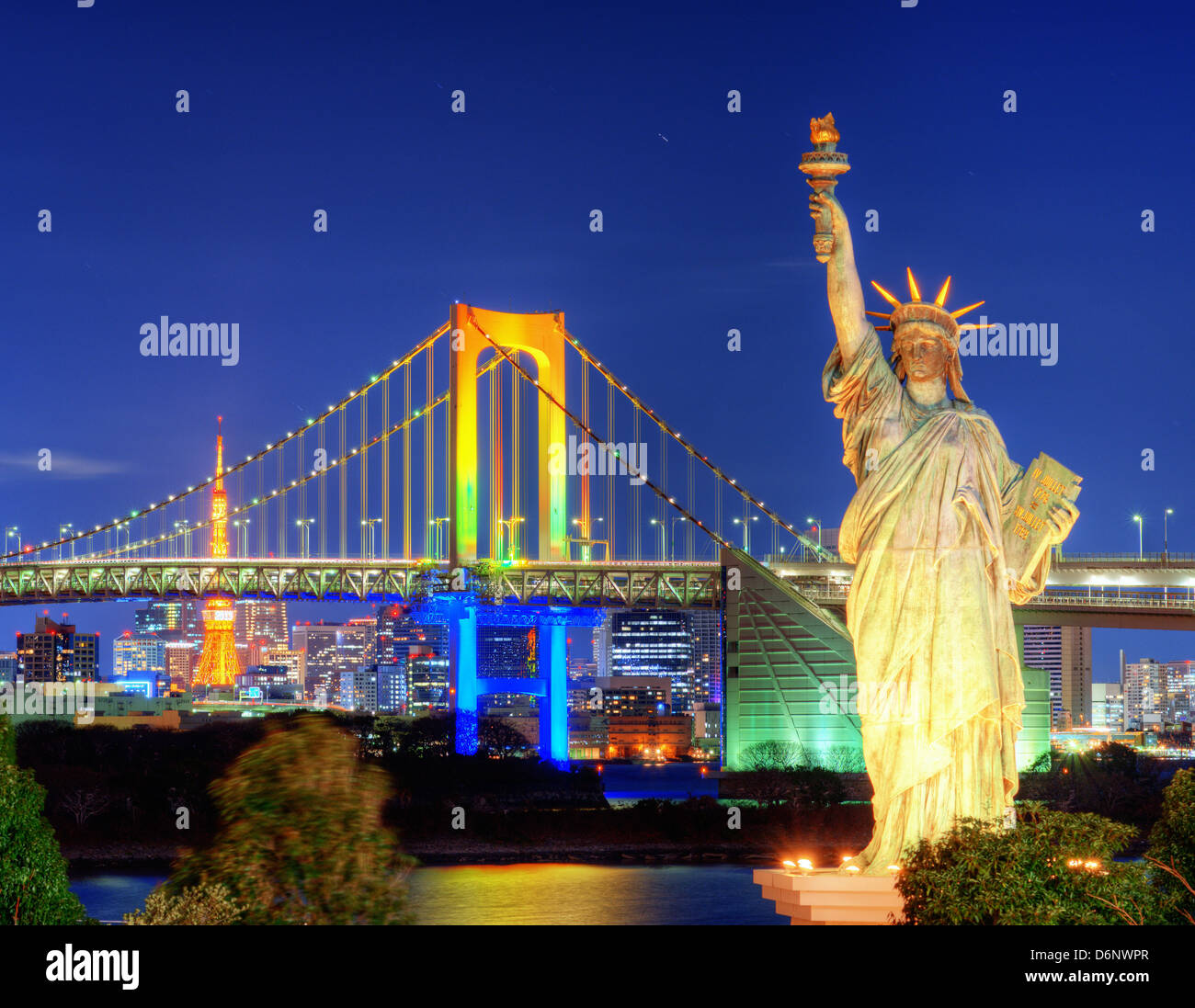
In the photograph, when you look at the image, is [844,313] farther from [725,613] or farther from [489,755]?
[489,755]

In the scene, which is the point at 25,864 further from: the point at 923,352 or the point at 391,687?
the point at 391,687

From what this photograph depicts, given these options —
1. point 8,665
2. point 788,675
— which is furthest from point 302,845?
point 8,665

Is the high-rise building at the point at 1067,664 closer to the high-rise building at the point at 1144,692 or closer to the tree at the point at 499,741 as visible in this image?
the high-rise building at the point at 1144,692

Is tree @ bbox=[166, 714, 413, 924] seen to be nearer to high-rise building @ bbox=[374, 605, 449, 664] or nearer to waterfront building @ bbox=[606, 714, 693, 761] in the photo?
waterfront building @ bbox=[606, 714, 693, 761]

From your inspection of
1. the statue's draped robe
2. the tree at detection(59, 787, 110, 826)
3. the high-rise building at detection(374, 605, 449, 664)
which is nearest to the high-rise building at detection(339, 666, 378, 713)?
the high-rise building at detection(374, 605, 449, 664)

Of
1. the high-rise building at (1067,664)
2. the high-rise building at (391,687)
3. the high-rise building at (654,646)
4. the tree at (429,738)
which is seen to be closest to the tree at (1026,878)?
the tree at (429,738)

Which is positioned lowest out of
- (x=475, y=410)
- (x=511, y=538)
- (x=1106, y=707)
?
(x=1106, y=707)
